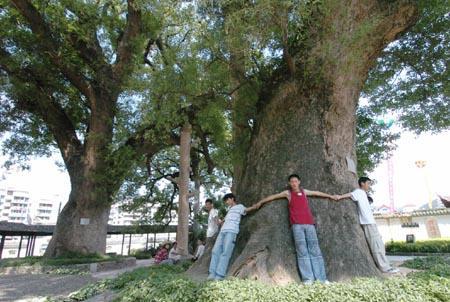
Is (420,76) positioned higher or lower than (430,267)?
higher

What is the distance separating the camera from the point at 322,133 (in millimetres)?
6039

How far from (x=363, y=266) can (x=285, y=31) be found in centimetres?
361

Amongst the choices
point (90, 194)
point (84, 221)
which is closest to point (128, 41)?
point (90, 194)

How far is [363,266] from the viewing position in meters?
4.91

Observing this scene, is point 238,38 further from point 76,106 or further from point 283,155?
point 76,106

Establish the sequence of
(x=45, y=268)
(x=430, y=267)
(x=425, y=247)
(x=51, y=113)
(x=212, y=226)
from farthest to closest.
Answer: (x=425, y=247), (x=51, y=113), (x=45, y=268), (x=212, y=226), (x=430, y=267)

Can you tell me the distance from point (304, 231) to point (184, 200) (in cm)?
632

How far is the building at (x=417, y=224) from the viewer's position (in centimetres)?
2192

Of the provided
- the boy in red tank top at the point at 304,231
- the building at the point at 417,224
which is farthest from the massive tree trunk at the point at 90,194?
the building at the point at 417,224

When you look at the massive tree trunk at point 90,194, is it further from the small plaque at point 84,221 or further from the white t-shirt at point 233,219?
the white t-shirt at point 233,219

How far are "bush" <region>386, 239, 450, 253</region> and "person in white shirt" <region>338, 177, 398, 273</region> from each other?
13716mm

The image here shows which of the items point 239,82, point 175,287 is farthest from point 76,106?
point 175,287

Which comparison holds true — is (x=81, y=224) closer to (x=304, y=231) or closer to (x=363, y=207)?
(x=304, y=231)

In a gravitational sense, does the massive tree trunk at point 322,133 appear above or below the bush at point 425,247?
above
